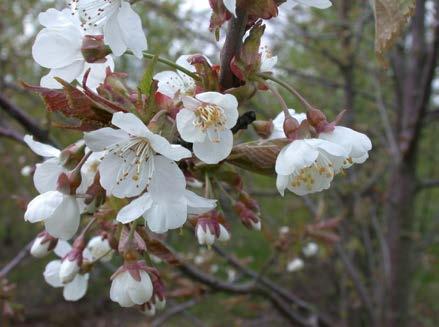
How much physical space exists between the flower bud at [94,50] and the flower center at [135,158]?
0.61 ft

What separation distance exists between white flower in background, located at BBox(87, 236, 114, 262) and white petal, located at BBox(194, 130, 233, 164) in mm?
430

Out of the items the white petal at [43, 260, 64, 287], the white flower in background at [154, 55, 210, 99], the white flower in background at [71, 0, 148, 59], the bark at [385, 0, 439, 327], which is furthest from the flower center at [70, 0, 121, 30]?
the bark at [385, 0, 439, 327]

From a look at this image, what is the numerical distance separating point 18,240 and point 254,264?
12.9 feet

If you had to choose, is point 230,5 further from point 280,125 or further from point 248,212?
point 248,212

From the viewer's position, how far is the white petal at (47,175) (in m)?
1.06

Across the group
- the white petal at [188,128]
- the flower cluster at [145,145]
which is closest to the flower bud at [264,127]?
the flower cluster at [145,145]

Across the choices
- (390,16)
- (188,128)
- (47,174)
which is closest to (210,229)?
(188,128)

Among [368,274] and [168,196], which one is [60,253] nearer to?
[168,196]

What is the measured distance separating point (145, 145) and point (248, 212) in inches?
14.4

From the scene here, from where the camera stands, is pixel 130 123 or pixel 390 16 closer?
pixel 390 16

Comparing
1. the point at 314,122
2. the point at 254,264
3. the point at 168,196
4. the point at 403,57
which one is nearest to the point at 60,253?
the point at 168,196

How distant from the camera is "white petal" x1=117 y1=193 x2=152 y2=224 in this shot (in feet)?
3.09

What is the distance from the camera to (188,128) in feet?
3.06

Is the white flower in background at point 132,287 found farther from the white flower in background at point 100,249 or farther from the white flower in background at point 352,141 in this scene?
the white flower in background at point 352,141
